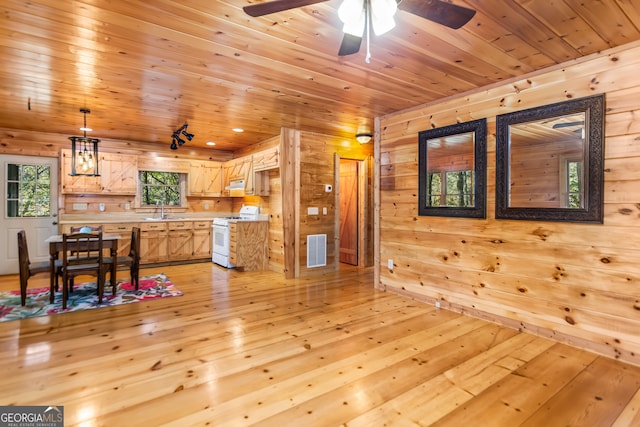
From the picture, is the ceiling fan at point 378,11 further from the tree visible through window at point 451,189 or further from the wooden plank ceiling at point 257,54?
the tree visible through window at point 451,189

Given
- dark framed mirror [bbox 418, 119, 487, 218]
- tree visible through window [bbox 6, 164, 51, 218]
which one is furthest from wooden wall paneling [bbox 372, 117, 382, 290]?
tree visible through window [bbox 6, 164, 51, 218]

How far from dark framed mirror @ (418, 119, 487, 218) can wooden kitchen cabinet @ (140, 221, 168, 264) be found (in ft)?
15.5

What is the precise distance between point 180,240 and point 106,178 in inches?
67.4

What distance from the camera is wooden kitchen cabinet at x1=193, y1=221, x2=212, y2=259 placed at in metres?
6.57

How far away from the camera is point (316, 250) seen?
5559 millimetres

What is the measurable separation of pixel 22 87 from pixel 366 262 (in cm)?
536

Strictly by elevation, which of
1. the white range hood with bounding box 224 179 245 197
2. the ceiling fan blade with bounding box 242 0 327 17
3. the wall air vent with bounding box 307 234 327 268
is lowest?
the wall air vent with bounding box 307 234 327 268

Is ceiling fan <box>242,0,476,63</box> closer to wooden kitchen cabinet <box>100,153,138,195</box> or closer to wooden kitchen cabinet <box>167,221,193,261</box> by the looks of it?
wooden kitchen cabinet <box>167,221,193,261</box>

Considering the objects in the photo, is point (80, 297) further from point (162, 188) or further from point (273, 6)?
point (273, 6)

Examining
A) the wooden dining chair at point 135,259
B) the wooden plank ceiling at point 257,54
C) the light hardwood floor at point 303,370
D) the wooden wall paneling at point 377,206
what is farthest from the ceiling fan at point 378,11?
the wooden dining chair at point 135,259

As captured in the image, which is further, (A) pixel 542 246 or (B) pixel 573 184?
(A) pixel 542 246

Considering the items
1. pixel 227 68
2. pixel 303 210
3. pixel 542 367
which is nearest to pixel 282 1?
pixel 227 68

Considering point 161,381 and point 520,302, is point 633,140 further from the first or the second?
point 161,381

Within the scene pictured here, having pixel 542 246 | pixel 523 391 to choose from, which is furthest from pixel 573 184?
pixel 523 391
